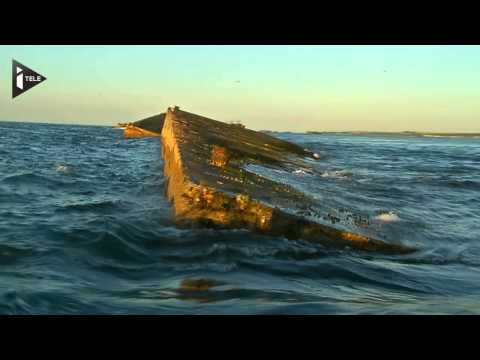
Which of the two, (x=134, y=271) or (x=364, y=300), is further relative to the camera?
(x=134, y=271)

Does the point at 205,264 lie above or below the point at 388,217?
below

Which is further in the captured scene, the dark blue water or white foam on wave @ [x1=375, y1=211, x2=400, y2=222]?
white foam on wave @ [x1=375, y1=211, x2=400, y2=222]

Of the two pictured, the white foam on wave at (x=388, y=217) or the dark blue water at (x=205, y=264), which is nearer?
the dark blue water at (x=205, y=264)

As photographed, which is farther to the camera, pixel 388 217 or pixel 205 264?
pixel 388 217

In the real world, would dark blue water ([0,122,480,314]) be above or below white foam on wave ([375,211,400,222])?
below

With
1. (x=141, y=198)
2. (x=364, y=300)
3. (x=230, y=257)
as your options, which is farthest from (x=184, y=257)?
(x=141, y=198)

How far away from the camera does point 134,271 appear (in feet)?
18.1

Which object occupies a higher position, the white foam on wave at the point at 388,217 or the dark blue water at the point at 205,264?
the white foam on wave at the point at 388,217
